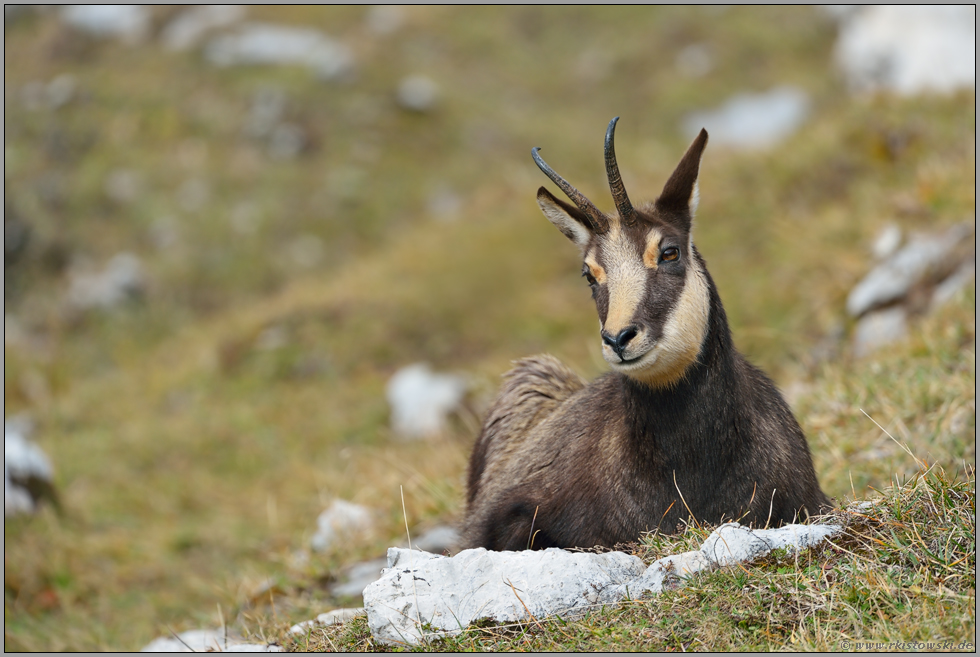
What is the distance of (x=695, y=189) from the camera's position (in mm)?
4516

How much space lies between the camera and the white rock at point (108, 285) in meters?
16.7

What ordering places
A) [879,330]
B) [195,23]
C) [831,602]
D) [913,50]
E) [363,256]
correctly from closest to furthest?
[831,602]
[879,330]
[363,256]
[913,50]
[195,23]

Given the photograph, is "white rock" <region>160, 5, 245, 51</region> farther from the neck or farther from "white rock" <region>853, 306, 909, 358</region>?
the neck

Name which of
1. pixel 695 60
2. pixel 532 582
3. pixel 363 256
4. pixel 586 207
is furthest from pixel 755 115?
pixel 532 582

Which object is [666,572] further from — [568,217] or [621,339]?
[568,217]

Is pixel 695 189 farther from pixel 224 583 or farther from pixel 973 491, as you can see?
pixel 224 583

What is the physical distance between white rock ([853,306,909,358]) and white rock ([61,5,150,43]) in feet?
70.2

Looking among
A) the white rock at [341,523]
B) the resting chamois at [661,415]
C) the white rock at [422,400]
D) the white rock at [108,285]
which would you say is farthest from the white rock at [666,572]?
the white rock at [108,285]

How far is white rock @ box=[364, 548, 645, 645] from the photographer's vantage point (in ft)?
12.9

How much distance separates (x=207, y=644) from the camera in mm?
5465

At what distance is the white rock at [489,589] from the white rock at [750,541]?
1.33 feet

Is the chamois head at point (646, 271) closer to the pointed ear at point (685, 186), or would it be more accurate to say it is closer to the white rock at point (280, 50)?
the pointed ear at point (685, 186)

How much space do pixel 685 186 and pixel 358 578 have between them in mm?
4129

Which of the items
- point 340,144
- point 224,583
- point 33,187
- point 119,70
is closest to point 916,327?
point 224,583
